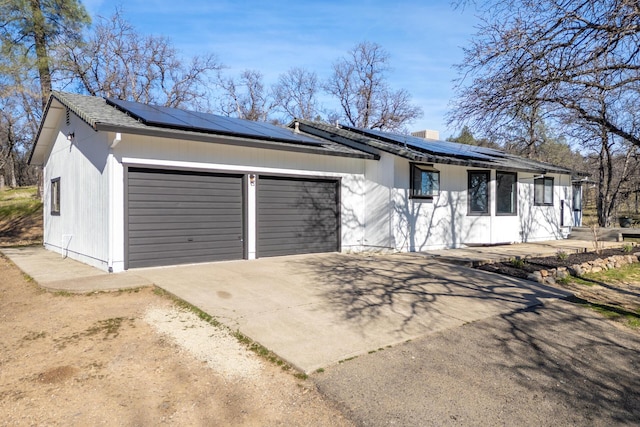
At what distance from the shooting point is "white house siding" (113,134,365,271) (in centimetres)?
765

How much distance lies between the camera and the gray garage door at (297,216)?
31.4 feet

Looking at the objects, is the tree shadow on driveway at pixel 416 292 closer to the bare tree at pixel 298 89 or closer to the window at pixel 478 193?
the window at pixel 478 193

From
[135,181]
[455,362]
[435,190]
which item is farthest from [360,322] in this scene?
[435,190]

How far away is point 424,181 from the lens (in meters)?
11.4

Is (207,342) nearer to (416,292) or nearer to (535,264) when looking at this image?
(416,292)

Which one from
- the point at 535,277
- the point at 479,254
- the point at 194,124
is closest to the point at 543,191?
the point at 479,254

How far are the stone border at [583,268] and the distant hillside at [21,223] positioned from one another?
1691 centimetres

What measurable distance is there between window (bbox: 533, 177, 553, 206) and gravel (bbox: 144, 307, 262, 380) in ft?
43.9

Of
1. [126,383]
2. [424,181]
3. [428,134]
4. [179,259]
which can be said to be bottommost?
[126,383]

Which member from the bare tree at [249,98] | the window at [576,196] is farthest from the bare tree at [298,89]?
the window at [576,196]

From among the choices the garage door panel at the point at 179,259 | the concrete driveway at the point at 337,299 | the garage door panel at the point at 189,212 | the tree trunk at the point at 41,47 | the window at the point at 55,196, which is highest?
the tree trunk at the point at 41,47

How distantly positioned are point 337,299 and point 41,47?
18.6m

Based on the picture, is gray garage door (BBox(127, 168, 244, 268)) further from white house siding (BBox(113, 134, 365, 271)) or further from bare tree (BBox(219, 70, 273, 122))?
bare tree (BBox(219, 70, 273, 122))

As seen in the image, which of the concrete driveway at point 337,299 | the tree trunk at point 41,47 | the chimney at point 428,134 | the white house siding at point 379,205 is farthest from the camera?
the chimney at point 428,134
